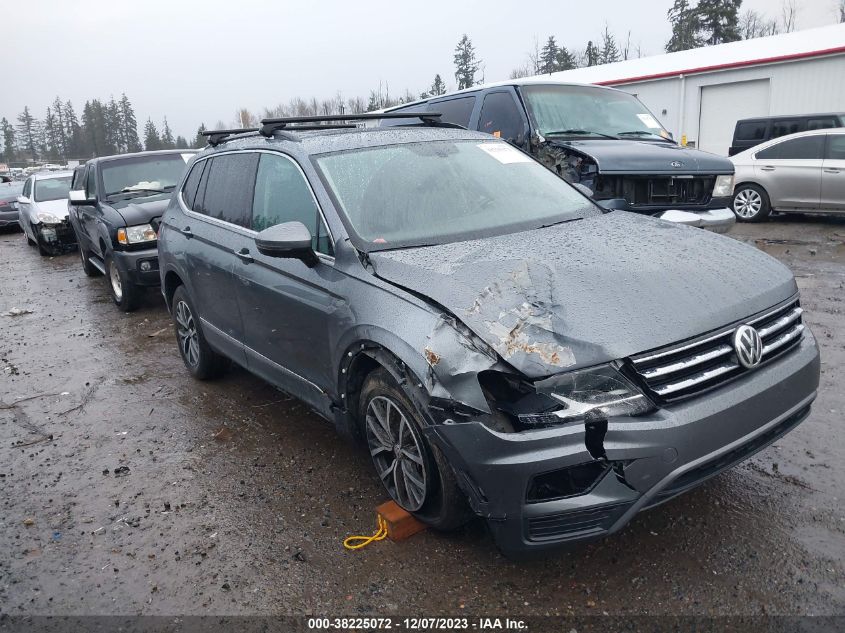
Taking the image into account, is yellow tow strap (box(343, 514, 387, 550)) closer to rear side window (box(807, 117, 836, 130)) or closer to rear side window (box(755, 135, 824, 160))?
rear side window (box(755, 135, 824, 160))

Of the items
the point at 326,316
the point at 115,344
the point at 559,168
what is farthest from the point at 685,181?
the point at 115,344

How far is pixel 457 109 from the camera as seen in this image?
7910 millimetres

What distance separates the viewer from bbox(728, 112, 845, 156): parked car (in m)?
14.1

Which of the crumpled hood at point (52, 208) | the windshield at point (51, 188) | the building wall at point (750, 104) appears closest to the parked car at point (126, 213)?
the crumpled hood at point (52, 208)

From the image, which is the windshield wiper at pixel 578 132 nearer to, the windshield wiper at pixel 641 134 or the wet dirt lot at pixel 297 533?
the windshield wiper at pixel 641 134

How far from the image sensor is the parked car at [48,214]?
13.9m

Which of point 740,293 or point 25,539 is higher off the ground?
point 740,293

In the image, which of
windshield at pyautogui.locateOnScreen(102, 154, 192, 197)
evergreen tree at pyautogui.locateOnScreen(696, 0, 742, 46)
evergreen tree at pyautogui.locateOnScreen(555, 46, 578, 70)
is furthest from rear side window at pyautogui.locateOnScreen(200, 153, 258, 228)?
evergreen tree at pyautogui.locateOnScreen(555, 46, 578, 70)

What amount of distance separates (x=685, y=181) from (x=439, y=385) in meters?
5.12

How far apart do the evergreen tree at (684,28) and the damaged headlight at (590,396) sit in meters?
54.9

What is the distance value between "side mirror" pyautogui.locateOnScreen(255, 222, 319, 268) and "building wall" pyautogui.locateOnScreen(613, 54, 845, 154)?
20985mm

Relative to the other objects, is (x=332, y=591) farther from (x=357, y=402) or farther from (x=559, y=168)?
(x=559, y=168)

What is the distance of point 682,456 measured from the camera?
2445 mm

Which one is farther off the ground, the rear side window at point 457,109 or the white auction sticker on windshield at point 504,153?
the rear side window at point 457,109
